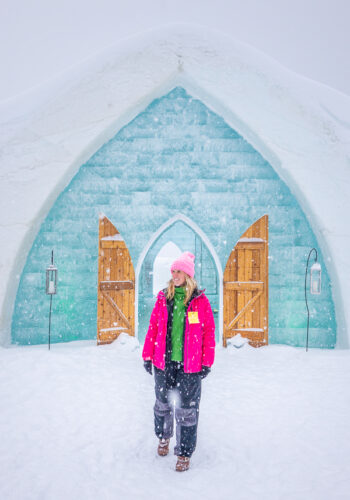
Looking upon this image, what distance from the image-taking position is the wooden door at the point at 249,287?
5887 mm

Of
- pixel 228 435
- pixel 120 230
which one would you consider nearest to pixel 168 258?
pixel 120 230

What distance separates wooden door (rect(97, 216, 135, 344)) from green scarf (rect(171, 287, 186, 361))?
346cm

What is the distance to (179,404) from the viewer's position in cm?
249

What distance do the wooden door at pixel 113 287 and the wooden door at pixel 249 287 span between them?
1.75 m

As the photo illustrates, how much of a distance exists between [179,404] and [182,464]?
40 cm

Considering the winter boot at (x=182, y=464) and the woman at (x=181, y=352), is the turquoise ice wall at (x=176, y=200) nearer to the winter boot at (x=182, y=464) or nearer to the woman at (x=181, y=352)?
the woman at (x=181, y=352)

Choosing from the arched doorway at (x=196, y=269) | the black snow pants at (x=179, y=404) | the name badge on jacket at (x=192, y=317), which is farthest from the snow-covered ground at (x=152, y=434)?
the arched doorway at (x=196, y=269)

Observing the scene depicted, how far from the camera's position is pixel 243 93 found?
19.0 ft

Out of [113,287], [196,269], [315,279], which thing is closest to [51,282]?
[113,287]

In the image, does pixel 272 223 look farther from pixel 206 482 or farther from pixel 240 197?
pixel 206 482

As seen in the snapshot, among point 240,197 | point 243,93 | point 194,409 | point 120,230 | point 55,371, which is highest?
point 243,93

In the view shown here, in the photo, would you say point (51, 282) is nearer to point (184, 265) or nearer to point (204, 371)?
point (184, 265)

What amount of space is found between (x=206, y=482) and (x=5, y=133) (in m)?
5.98

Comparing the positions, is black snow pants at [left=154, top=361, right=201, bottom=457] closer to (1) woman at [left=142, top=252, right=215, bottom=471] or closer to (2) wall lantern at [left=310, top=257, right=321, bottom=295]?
(1) woman at [left=142, top=252, right=215, bottom=471]
